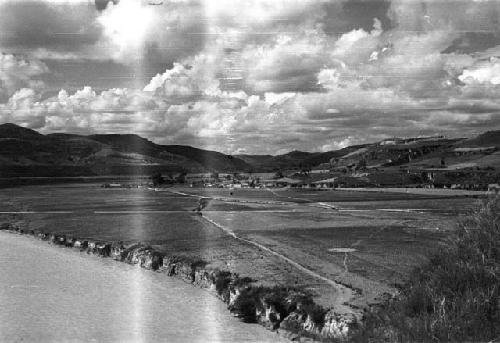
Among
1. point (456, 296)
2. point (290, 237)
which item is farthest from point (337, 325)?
point (290, 237)

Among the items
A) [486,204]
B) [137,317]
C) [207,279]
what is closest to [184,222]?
[207,279]

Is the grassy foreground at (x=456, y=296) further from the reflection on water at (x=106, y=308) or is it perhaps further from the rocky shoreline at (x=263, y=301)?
the reflection on water at (x=106, y=308)

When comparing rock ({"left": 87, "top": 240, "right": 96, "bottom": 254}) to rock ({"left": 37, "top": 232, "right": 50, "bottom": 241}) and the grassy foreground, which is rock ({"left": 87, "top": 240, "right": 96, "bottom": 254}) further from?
the grassy foreground

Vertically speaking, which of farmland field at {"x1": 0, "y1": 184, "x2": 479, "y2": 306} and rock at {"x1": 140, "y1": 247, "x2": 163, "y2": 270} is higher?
farmland field at {"x1": 0, "y1": 184, "x2": 479, "y2": 306}

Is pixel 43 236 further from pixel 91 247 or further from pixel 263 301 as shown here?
pixel 263 301

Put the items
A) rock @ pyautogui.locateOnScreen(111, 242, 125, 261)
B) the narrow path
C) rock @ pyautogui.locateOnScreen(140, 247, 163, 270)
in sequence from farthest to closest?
1. rock @ pyautogui.locateOnScreen(111, 242, 125, 261)
2. rock @ pyautogui.locateOnScreen(140, 247, 163, 270)
3. the narrow path

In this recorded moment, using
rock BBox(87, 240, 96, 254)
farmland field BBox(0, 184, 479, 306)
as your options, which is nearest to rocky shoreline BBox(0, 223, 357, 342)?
farmland field BBox(0, 184, 479, 306)

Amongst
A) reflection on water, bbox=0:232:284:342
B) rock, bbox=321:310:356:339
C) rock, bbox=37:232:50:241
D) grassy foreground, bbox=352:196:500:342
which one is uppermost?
grassy foreground, bbox=352:196:500:342
